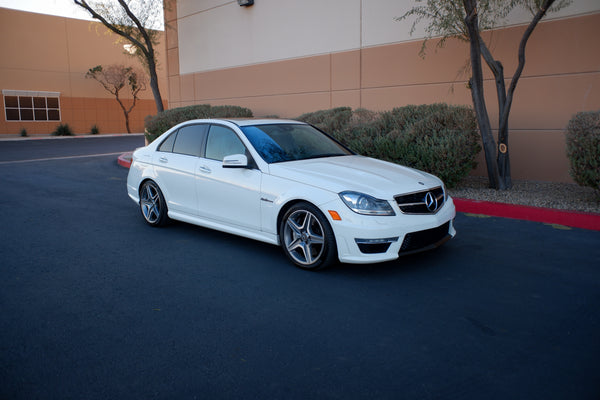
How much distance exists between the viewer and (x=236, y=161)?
549 centimetres

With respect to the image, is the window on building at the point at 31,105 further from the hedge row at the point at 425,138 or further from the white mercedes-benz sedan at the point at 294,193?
the white mercedes-benz sedan at the point at 294,193

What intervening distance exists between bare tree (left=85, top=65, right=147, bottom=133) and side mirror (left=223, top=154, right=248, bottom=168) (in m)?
35.7

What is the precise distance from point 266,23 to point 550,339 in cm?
1347

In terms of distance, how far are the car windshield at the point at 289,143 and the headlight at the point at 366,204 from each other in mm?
1167

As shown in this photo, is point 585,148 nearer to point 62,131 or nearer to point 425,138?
point 425,138

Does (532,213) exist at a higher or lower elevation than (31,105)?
lower

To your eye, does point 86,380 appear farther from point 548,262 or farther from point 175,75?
point 175,75

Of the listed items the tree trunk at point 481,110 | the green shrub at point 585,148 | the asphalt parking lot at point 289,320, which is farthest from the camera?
the tree trunk at point 481,110

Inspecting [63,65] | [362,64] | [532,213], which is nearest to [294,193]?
[532,213]

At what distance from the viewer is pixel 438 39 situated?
11094 millimetres

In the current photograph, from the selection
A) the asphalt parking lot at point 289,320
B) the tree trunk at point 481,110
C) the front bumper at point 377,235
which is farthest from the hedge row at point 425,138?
the front bumper at point 377,235

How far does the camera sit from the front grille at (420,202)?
4922 millimetres

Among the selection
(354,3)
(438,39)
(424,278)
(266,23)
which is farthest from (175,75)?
(424,278)

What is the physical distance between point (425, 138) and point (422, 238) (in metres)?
4.01
